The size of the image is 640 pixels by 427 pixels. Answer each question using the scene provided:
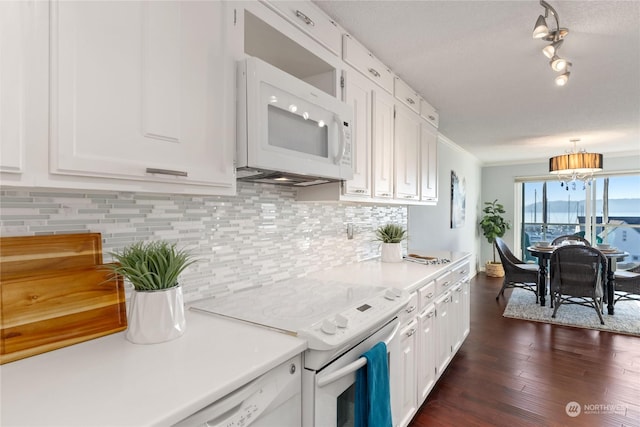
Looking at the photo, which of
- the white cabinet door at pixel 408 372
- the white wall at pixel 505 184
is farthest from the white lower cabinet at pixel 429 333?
the white wall at pixel 505 184

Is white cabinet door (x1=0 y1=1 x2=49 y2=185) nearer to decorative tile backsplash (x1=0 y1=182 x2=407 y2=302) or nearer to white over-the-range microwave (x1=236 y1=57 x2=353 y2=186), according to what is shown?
decorative tile backsplash (x1=0 y1=182 x2=407 y2=302)

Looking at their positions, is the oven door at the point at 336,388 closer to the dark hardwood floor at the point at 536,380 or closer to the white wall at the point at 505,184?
the dark hardwood floor at the point at 536,380

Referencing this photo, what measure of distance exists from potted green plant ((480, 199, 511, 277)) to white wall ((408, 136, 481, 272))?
0.20m

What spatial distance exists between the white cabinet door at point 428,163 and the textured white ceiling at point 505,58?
0.31 m

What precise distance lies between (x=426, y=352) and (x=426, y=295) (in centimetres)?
37

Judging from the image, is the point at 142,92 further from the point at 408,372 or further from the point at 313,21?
the point at 408,372

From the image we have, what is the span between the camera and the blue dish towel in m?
1.21

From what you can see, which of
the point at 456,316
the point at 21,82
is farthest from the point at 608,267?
the point at 21,82

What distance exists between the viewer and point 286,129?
136cm

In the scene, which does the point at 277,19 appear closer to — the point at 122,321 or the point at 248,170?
the point at 248,170

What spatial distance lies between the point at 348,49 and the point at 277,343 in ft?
5.29

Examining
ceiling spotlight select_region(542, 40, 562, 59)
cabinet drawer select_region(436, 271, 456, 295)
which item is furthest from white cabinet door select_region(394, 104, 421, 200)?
ceiling spotlight select_region(542, 40, 562, 59)

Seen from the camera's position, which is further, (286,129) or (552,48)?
(552,48)

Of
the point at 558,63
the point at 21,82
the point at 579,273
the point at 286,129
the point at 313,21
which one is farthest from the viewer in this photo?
the point at 579,273
